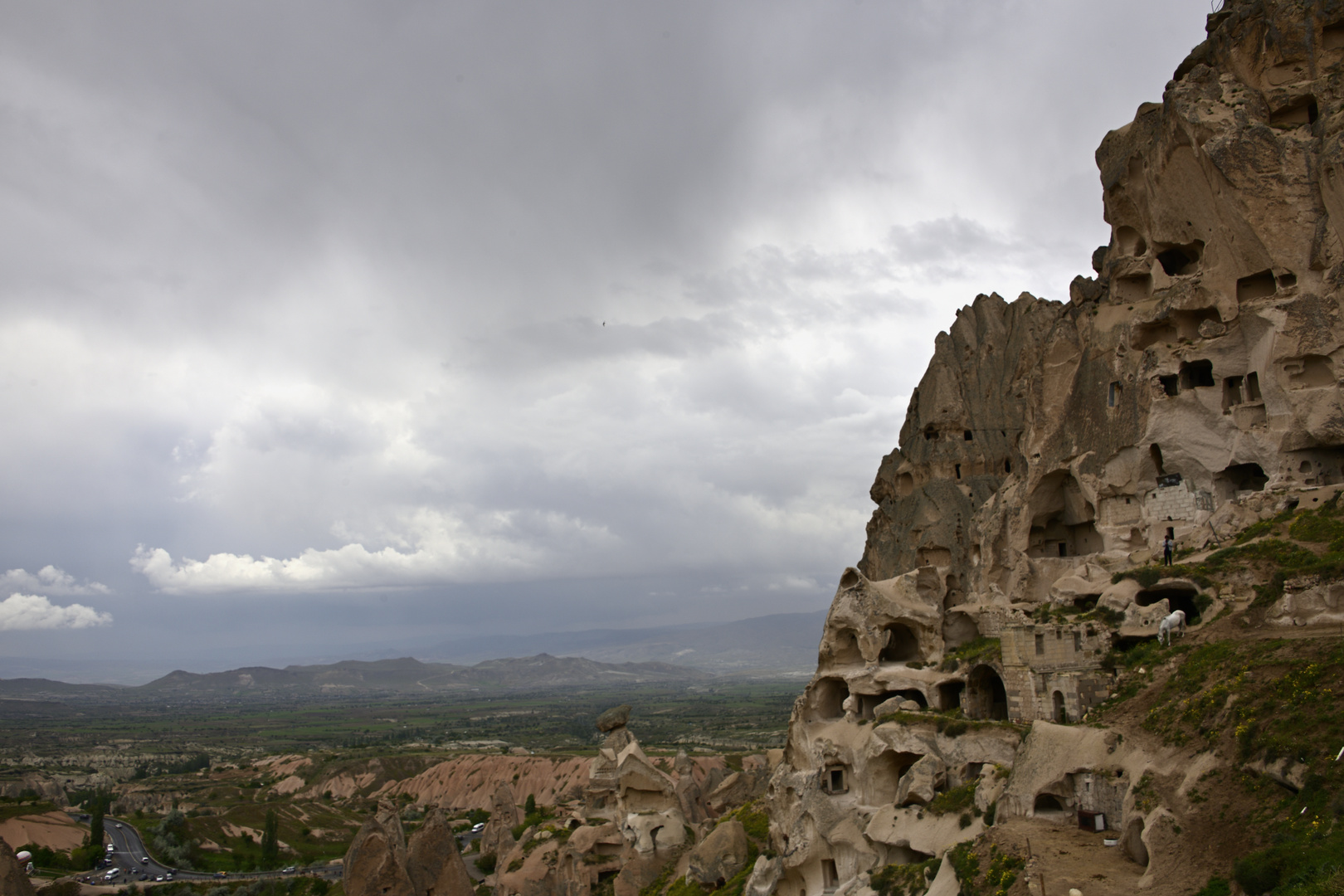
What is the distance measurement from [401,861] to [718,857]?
1175 centimetres

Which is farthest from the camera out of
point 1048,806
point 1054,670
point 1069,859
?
point 1054,670

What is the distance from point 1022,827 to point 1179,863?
15.3 feet

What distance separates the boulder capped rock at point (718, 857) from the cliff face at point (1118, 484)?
3538mm

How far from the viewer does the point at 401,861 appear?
30.8m

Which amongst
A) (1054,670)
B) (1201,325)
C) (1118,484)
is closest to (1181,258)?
(1201,325)

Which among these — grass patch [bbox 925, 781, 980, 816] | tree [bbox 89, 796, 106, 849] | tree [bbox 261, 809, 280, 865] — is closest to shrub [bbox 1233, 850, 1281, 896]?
grass patch [bbox 925, 781, 980, 816]

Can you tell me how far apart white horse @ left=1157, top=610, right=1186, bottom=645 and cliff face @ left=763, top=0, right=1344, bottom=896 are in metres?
0.91

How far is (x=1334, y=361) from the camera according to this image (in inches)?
1405

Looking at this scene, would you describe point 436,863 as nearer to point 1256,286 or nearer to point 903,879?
point 903,879

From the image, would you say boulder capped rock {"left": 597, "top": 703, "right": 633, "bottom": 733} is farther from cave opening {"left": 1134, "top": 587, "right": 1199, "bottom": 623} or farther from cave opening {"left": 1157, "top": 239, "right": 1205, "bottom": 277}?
cave opening {"left": 1157, "top": 239, "right": 1205, "bottom": 277}

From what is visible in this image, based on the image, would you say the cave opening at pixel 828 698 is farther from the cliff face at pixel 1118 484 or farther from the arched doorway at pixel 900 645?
the arched doorway at pixel 900 645

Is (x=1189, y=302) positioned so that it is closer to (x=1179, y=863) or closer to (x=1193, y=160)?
(x=1193, y=160)

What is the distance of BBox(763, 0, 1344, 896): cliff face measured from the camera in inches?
1112

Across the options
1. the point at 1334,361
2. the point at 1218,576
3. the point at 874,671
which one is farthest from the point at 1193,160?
the point at 874,671
